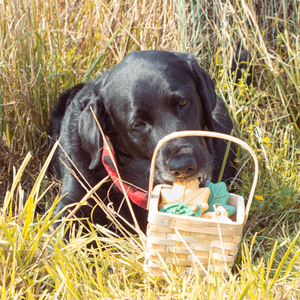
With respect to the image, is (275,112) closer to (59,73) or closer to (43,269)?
(59,73)

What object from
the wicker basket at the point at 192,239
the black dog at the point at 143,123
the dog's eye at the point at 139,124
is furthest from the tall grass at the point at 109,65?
the dog's eye at the point at 139,124

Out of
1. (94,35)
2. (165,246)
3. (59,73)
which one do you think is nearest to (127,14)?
(94,35)

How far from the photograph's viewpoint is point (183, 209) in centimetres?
151

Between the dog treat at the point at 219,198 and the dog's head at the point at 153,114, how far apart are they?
0.42ft

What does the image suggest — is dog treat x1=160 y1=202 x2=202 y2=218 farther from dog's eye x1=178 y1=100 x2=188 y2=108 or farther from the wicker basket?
dog's eye x1=178 y1=100 x2=188 y2=108

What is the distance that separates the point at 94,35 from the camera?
10.9ft

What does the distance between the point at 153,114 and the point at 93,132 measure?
0.37 m

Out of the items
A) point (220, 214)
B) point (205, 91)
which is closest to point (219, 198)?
point (220, 214)

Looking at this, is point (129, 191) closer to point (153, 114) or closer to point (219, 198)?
point (153, 114)

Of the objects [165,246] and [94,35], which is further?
[94,35]

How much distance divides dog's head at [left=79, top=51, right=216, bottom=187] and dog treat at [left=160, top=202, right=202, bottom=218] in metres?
0.26

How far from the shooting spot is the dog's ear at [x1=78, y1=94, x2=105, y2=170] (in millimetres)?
2047

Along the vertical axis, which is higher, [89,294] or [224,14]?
[224,14]

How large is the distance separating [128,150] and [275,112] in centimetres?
133
